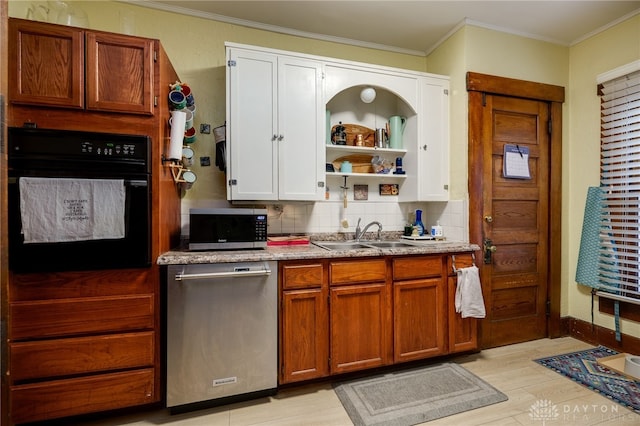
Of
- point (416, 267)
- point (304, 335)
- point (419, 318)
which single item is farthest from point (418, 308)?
point (304, 335)

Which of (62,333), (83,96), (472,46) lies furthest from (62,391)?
(472,46)

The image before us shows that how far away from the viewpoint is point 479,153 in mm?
2490

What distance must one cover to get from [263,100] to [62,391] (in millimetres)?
2092

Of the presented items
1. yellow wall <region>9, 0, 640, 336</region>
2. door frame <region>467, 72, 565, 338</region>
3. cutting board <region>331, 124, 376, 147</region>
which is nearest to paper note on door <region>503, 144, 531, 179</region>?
door frame <region>467, 72, 565, 338</region>

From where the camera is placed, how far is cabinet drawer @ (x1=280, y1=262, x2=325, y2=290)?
1864 millimetres

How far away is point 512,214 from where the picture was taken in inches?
103

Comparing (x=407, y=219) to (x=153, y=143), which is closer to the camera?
(x=153, y=143)

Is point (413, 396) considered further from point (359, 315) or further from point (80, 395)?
point (80, 395)

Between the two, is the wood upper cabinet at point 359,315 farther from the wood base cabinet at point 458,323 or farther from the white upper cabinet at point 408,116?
the white upper cabinet at point 408,116

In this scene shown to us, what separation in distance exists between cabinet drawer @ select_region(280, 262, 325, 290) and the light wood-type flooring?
0.71 meters

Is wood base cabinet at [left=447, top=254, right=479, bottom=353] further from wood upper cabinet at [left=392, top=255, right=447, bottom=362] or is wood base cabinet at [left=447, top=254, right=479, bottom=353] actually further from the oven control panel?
the oven control panel

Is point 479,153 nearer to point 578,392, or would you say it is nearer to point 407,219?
point 407,219

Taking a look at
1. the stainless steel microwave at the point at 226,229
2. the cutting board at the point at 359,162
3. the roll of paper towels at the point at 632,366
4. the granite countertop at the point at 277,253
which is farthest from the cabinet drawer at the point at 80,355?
the roll of paper towels at the point at 632,366

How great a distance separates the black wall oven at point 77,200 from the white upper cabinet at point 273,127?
616 mm
